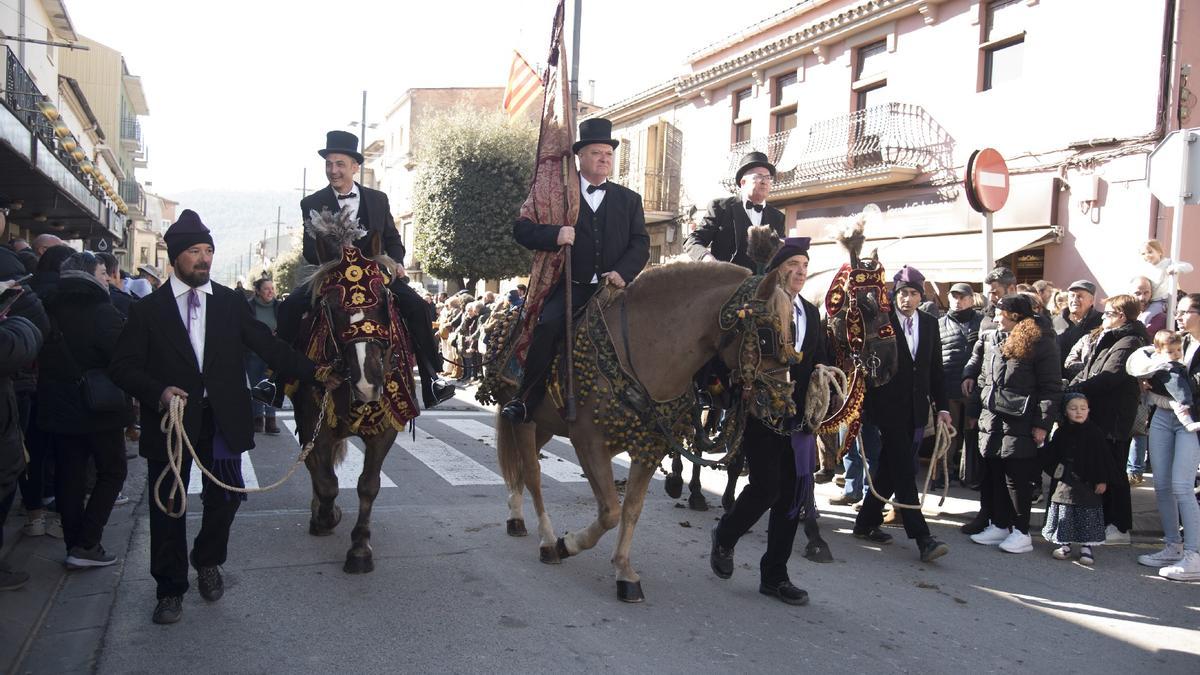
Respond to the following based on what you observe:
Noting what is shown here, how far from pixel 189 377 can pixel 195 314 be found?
0.33 m

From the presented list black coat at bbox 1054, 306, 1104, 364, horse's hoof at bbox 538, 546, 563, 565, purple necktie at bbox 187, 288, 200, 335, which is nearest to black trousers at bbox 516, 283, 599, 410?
horse's hoof at bbox 538, 546, 563, 565

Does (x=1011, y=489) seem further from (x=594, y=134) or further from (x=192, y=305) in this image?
(x=192, y=305)

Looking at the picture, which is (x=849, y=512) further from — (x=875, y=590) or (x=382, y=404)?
(x=382, y=404)

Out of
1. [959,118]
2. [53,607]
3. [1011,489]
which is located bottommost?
[53,607]

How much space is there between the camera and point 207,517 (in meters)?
4.61

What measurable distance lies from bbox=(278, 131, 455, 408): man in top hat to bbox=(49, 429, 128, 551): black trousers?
4.07 feet

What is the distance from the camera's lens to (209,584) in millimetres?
Answer: 4707

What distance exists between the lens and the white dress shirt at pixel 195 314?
4.44 m

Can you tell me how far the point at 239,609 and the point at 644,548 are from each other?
268 centimetres

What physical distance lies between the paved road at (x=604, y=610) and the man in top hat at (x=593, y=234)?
1204 millimetres

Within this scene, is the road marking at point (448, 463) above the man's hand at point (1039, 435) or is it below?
below

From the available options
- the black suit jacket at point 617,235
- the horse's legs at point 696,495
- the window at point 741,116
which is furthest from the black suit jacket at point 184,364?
the window at point 741,116

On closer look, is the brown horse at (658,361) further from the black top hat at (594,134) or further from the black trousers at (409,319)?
the black trousers at (409,319)

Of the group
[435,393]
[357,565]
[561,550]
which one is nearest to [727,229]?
[435,393]
